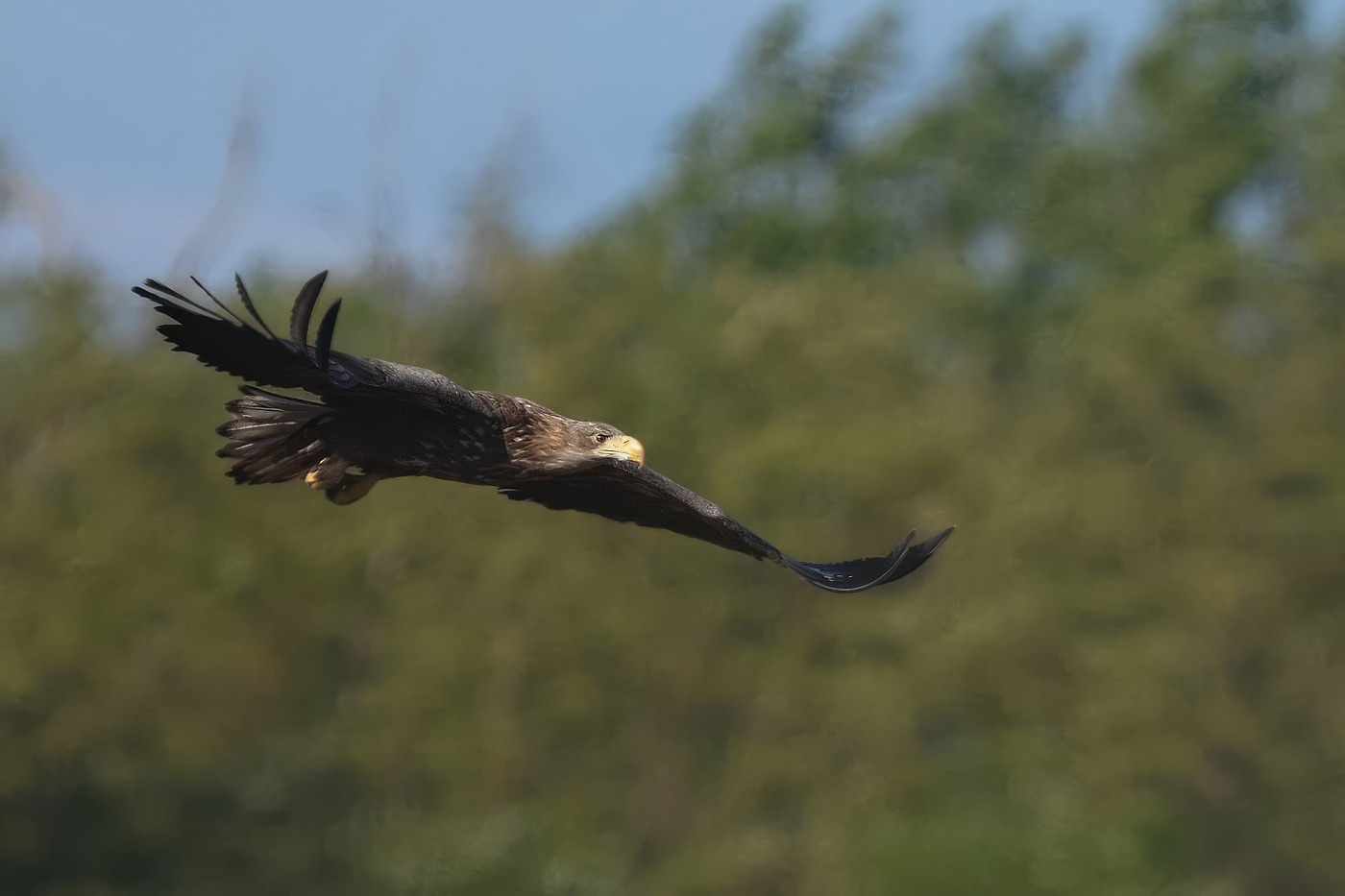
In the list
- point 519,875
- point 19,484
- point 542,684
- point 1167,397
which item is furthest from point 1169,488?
point 19,484

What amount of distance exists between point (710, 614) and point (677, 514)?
20.8 metres

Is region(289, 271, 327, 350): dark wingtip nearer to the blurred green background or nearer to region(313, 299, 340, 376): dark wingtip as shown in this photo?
region(313, 299, 340, 376): dark wingtip

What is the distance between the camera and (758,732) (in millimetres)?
29219

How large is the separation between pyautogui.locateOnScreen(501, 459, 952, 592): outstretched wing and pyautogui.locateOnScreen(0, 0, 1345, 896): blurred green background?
16.0 m

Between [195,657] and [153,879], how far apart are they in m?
2.88

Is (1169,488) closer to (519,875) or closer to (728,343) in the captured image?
(728,343)

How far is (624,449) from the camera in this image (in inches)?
340

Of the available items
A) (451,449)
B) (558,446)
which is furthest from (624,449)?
(451,449)

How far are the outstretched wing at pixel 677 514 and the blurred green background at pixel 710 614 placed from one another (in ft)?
52.6

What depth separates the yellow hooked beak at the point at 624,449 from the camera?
857 centimetres

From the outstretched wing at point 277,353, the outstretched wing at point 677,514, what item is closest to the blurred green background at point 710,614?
the outstretched wing at point 677,514

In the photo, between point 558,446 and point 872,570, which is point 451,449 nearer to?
point 558,446

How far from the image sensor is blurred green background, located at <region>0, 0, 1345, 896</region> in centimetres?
2539

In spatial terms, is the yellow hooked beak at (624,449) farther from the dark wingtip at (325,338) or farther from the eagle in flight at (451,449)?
the dark wingtip at (325,338)
